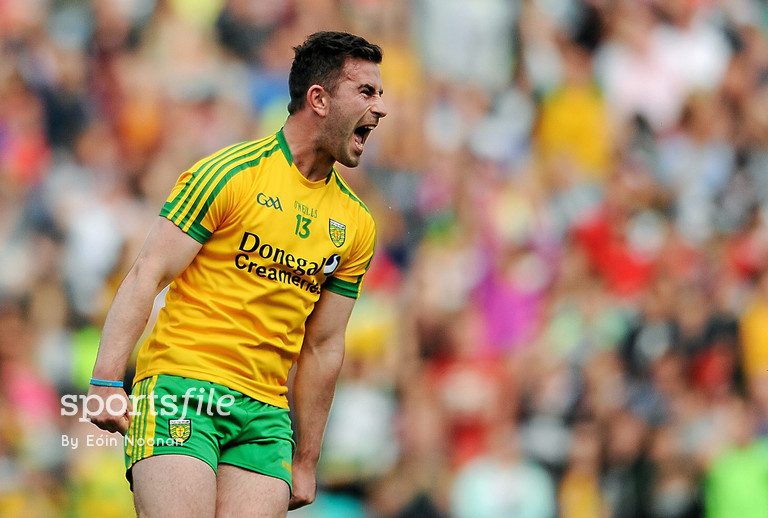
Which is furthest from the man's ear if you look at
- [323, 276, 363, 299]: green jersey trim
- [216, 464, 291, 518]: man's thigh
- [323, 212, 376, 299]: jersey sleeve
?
[216, 464, 291, 518]: man's thigh

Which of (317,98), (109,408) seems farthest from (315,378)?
(317,98)

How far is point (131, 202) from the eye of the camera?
30.8ft

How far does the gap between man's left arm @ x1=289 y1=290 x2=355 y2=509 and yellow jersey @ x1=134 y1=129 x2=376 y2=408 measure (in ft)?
0.73

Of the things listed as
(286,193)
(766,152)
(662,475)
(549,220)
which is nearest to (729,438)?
(662,475)

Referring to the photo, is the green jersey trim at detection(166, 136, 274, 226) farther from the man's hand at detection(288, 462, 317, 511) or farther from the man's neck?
the man's hand at detection(288, 462, 317, 511)

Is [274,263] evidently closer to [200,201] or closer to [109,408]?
[200,201]

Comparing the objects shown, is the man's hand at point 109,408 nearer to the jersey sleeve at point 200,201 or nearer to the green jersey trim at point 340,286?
the jersey sleeve at point 200,201

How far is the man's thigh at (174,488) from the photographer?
4273mm

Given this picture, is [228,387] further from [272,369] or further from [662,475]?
[662,475]

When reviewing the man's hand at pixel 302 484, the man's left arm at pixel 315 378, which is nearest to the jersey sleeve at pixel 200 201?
the man's left arm at pixel 315 378

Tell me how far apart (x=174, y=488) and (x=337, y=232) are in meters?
1.32

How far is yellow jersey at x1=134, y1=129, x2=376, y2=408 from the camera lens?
460 cm

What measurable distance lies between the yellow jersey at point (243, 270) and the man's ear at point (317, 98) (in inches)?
7.9

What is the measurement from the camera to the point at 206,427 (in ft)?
14.8
